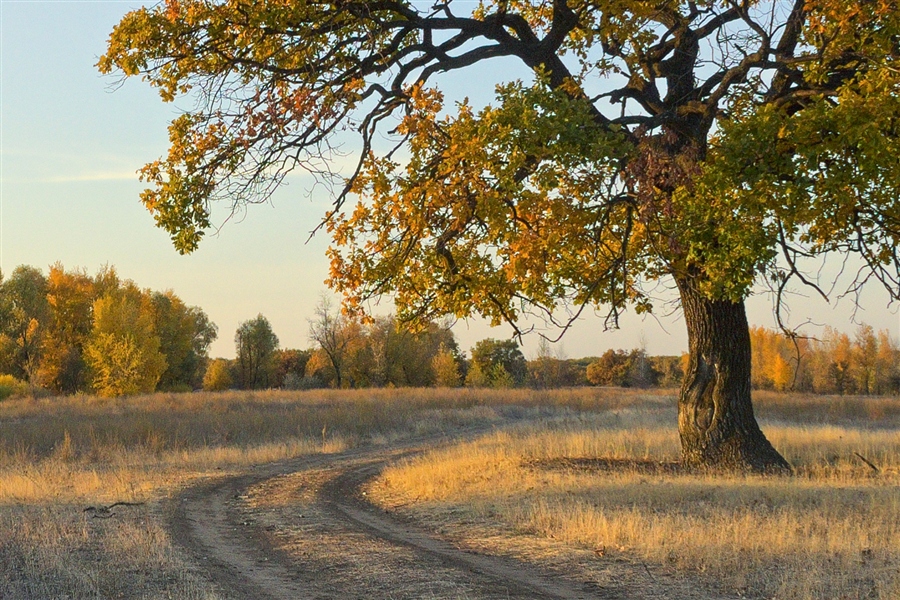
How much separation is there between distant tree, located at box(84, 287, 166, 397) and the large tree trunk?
153ft

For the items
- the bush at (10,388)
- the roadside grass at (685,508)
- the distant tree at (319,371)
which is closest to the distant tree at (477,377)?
the distant tree at (319,371)

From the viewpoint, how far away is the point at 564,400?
155 feet

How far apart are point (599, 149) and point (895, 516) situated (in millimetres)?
5570

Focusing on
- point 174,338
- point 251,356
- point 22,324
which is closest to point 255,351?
point 251,356

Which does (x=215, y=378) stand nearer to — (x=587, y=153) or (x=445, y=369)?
(x=445, y=369)

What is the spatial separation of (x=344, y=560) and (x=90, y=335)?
208 ft

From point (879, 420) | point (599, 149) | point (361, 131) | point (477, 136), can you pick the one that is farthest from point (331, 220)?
point (879, 420)

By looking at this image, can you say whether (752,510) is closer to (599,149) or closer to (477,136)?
(599,149)

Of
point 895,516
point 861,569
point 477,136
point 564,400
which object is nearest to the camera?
point 861,569

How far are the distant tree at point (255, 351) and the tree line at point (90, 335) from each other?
8.53 metres

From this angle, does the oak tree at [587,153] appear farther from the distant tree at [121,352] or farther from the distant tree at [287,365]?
the distant tree at [287,365]

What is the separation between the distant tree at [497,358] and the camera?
89125 millimetres

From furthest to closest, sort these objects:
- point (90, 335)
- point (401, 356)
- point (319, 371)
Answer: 1. point (319, 371)
2. point (401, 356)
3. point (90, 335)

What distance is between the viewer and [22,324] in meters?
60.7
